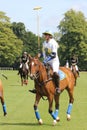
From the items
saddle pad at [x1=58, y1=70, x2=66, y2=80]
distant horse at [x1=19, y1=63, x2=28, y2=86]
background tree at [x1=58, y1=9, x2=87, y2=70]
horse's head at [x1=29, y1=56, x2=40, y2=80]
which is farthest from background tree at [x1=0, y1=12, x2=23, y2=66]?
horse's head at [x1=29, y1=56, x2=40, y2=80]

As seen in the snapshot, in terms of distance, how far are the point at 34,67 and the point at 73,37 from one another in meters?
104

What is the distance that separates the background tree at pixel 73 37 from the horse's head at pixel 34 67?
10032cm

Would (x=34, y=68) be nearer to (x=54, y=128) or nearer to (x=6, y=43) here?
(x=54, y=128)

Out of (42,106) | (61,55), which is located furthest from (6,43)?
(42,106)

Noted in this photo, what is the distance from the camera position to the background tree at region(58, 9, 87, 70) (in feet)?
379

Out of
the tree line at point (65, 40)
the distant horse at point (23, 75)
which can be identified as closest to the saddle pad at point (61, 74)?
the distant horse at point (23, 75)

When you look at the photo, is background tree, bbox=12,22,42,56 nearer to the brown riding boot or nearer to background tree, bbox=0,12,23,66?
background tree, bbox=0,12,23,66

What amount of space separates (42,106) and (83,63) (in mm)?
96571

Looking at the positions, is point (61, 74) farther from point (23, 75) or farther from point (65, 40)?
point (65, 40)

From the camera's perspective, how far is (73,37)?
118125mm

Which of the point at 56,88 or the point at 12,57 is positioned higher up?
the point at 56,88

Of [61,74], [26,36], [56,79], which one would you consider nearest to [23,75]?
[61,74]

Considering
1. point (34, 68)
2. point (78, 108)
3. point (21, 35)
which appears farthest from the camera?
point (21, 35)

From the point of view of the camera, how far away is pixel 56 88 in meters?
15.3
